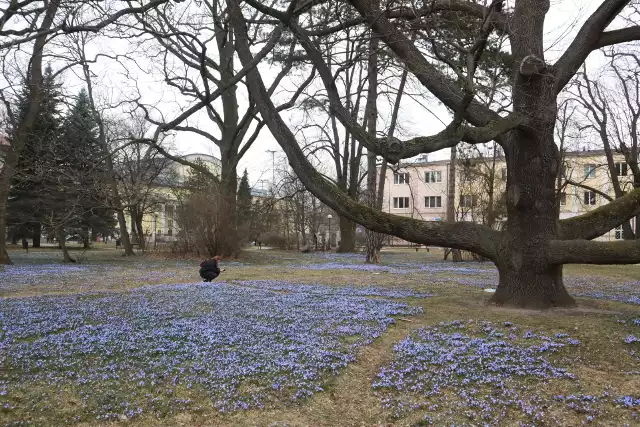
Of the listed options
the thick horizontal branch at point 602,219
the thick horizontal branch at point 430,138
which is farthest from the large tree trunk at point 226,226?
the thick horizontal branch at point 602,219

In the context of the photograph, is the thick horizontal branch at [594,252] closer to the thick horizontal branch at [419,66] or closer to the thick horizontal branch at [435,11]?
the thick horizontal branch at [419,66]

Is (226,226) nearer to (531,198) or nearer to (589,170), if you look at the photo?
(531,198)

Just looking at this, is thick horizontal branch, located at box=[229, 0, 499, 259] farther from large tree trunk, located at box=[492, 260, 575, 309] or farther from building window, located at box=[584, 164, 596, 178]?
building window, located at box=[584, 164, 596, 178]

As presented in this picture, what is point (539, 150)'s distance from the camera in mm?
8180

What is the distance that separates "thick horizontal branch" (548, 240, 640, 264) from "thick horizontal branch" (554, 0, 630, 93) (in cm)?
272

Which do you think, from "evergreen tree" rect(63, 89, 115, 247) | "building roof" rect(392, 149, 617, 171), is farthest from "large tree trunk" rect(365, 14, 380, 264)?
"evergreen tree" rect(63, 89, 115, 247)

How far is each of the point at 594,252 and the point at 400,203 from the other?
60.9m

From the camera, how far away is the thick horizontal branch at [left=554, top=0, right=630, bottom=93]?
26.4 feet

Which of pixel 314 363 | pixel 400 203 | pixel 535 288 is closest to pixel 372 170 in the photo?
pixel 535 288

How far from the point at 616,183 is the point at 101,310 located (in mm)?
24458

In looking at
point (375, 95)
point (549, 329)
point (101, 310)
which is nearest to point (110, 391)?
point (101, 310)

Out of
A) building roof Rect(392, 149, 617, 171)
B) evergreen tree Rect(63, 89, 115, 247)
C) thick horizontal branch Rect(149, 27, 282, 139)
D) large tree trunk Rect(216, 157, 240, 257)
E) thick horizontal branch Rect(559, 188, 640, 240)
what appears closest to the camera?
thick horizontal branch Rect(559, 188, 640, 240)

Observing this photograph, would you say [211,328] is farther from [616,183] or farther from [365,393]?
[616,183]

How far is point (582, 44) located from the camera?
8.24 m
